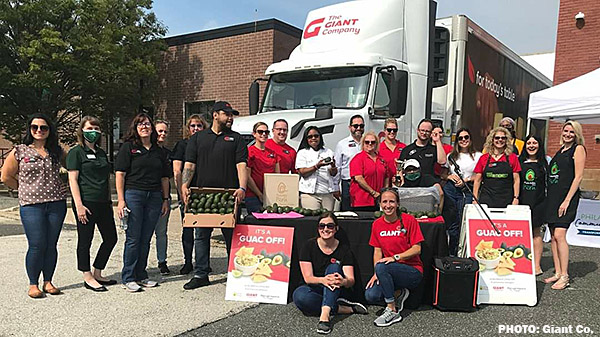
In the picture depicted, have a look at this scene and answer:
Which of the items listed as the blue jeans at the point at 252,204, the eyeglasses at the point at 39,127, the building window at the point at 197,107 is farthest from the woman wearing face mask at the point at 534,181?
the building window at the point at 197,107

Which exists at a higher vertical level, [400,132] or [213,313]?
[400,132]

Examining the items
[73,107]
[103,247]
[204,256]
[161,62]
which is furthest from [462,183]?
[161,62]

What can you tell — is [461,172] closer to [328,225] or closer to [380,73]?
[380,73]

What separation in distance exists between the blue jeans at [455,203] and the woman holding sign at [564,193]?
92cm

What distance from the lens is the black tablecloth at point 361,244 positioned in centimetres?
446

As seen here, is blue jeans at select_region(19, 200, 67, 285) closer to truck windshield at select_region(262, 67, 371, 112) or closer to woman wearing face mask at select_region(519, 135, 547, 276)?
truck windshield at select_region(262, 67, 371, 112)

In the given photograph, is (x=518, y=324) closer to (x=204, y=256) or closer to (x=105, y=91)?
(x=204, y=256)

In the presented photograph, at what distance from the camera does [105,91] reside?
11602 millimetres

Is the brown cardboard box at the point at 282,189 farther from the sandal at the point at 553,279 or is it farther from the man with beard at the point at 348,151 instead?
the sandal at the point at 553,279

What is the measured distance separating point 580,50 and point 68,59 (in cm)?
1317

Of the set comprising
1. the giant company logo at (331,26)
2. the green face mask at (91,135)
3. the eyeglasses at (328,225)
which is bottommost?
the eyeglasses at (328,225)

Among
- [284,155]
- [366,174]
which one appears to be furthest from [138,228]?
[366,174]

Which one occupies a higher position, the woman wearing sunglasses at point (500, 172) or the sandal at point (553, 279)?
the woman wearing sunglasses at point (500, 172)

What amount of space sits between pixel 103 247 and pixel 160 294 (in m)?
0.81
